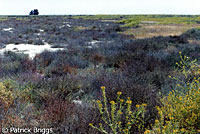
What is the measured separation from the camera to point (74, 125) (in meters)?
2.75

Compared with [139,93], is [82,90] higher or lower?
lower

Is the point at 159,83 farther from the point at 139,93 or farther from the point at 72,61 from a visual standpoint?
the point at 72,61

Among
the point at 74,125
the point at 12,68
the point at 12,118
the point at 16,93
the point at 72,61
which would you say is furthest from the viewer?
the point at 72,61

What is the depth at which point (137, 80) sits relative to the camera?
5.03 meters

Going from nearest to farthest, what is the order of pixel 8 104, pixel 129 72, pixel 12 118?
pixel 12 118, pixel 8 104, pixel 129 72

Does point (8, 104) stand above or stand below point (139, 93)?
below

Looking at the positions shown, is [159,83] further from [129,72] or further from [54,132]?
[54,132]

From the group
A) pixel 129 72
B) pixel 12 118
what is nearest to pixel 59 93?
pixel 12 118

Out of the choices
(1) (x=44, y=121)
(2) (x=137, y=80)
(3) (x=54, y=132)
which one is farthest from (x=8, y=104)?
(2) (x=137, y=80)

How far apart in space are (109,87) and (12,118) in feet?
6.66

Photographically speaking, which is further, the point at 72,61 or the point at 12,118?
the point at 72,61

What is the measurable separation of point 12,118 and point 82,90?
2.15m

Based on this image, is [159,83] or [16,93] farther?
[159,83]

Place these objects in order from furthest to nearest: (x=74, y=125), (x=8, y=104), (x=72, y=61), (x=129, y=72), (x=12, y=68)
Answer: (x=72, y=61)
(x=12, y=68)
(x=129, y=72)
(x=8, y=104)
(x=74, y=125)
